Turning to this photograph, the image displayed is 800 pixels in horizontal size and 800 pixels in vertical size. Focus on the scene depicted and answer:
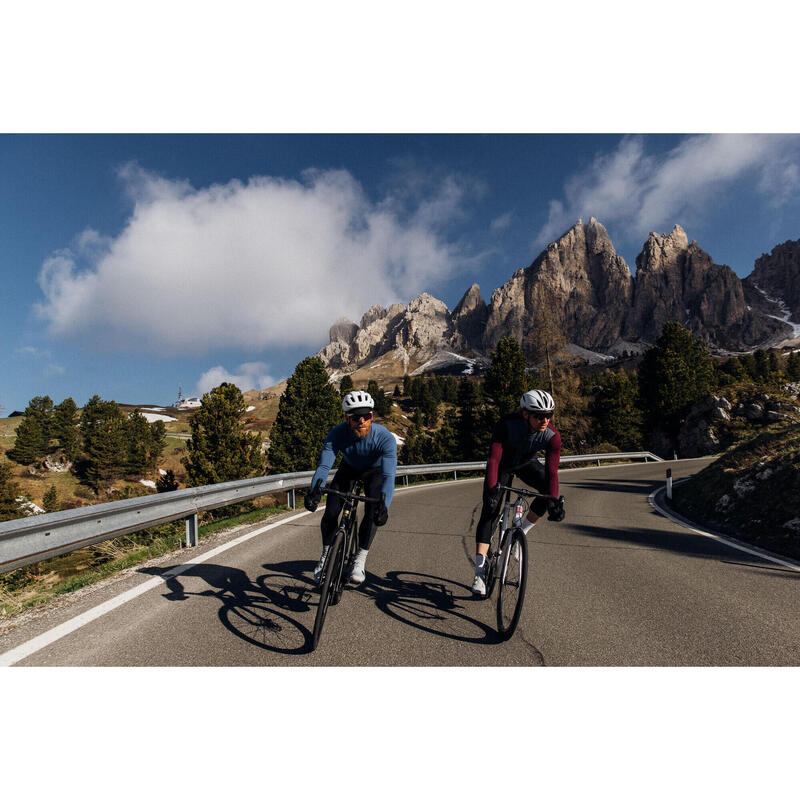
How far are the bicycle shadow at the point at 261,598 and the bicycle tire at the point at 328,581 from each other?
0.46ft

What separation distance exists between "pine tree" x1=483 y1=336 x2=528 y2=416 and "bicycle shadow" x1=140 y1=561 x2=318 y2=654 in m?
30.8

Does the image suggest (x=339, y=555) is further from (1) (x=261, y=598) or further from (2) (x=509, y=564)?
(2) (x=509, y=564)

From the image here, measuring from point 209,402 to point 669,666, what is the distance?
36.1m

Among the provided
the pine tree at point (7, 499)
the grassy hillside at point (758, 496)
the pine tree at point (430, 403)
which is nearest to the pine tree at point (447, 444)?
the grassy hillside at point (758, 496)

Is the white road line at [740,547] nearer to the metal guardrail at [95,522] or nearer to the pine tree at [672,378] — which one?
the metal guardrail at [95,522]

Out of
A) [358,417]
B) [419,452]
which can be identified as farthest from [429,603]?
[419,452]

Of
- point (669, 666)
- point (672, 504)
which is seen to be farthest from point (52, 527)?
point (672, 504)

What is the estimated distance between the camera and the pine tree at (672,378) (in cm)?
4912

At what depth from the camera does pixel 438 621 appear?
13.2 feet

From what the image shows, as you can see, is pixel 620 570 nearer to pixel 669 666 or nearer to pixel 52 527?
pixel 669 666

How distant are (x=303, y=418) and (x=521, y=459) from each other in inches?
1684

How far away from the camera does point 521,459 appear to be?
446 centimetres

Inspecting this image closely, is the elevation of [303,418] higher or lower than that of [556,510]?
higher

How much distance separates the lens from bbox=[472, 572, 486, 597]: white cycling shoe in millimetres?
4301
